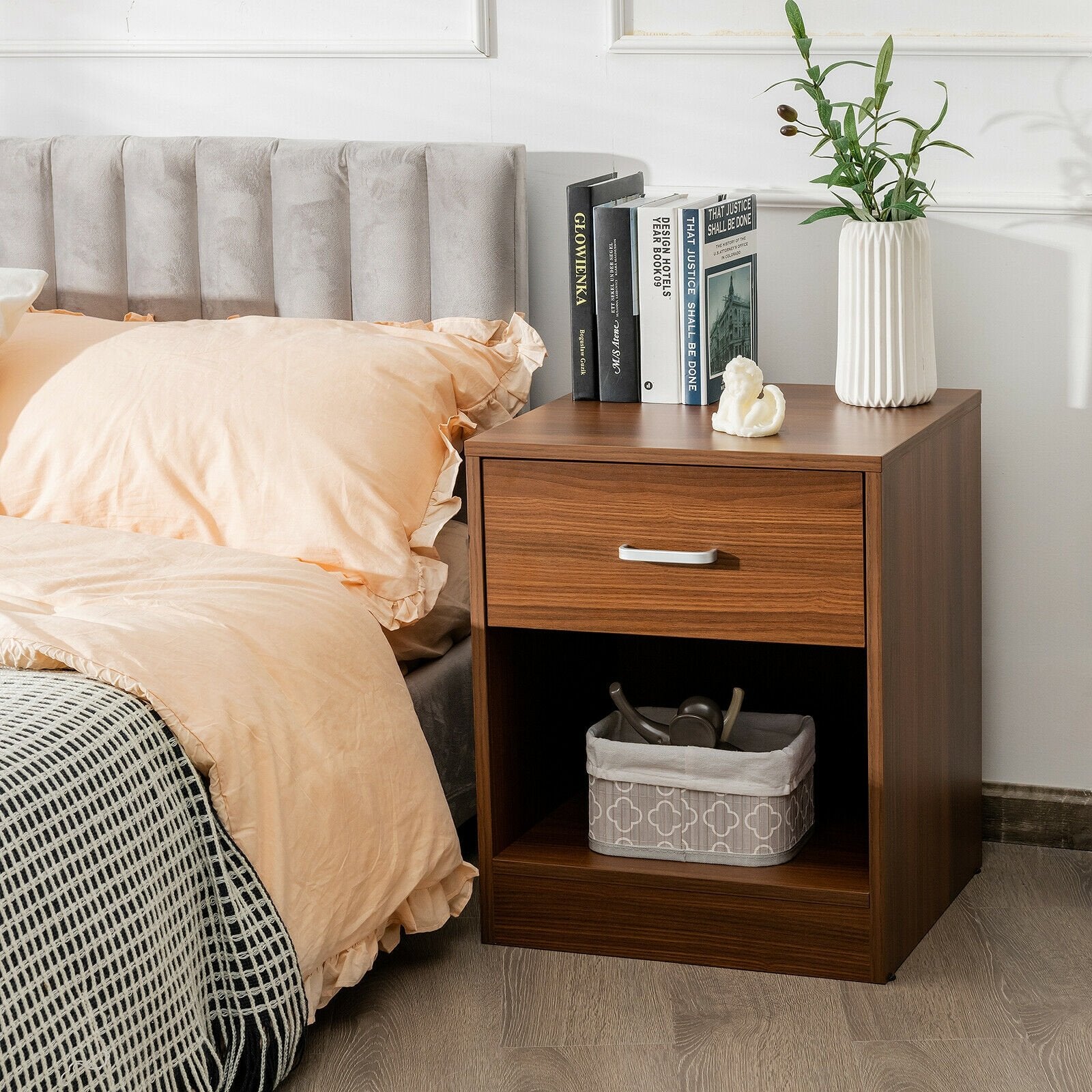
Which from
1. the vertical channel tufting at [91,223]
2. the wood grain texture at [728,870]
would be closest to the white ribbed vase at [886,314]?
the wood grain texture at [728,870]

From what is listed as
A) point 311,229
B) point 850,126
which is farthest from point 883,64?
point 311,229

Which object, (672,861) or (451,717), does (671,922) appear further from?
(451,717)

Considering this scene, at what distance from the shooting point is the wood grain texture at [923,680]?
64.2 inches

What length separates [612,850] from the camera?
1.85 m

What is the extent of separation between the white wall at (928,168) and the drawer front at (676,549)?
52cm

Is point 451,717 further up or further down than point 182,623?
further down

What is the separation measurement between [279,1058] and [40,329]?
1135 mm

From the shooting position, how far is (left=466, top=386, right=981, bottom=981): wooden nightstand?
5.36ft

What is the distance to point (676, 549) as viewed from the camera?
1.68 m

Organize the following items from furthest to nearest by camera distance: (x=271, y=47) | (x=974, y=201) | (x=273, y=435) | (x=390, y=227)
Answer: (x=271, y=47) < (x=390, y=227) < (x=974, y=201) < (x=273, y=435)

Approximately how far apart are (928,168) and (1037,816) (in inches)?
36.0

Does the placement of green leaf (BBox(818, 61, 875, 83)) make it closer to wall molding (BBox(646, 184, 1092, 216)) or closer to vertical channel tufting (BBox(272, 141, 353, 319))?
wall molding (BBox(646, 184, 1092, 216))

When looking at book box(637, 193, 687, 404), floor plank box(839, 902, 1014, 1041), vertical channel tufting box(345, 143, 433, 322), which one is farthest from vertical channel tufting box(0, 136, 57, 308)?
floor plank box(839, 902, 1014, 1041)

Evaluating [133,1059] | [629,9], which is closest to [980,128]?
[629,9]
